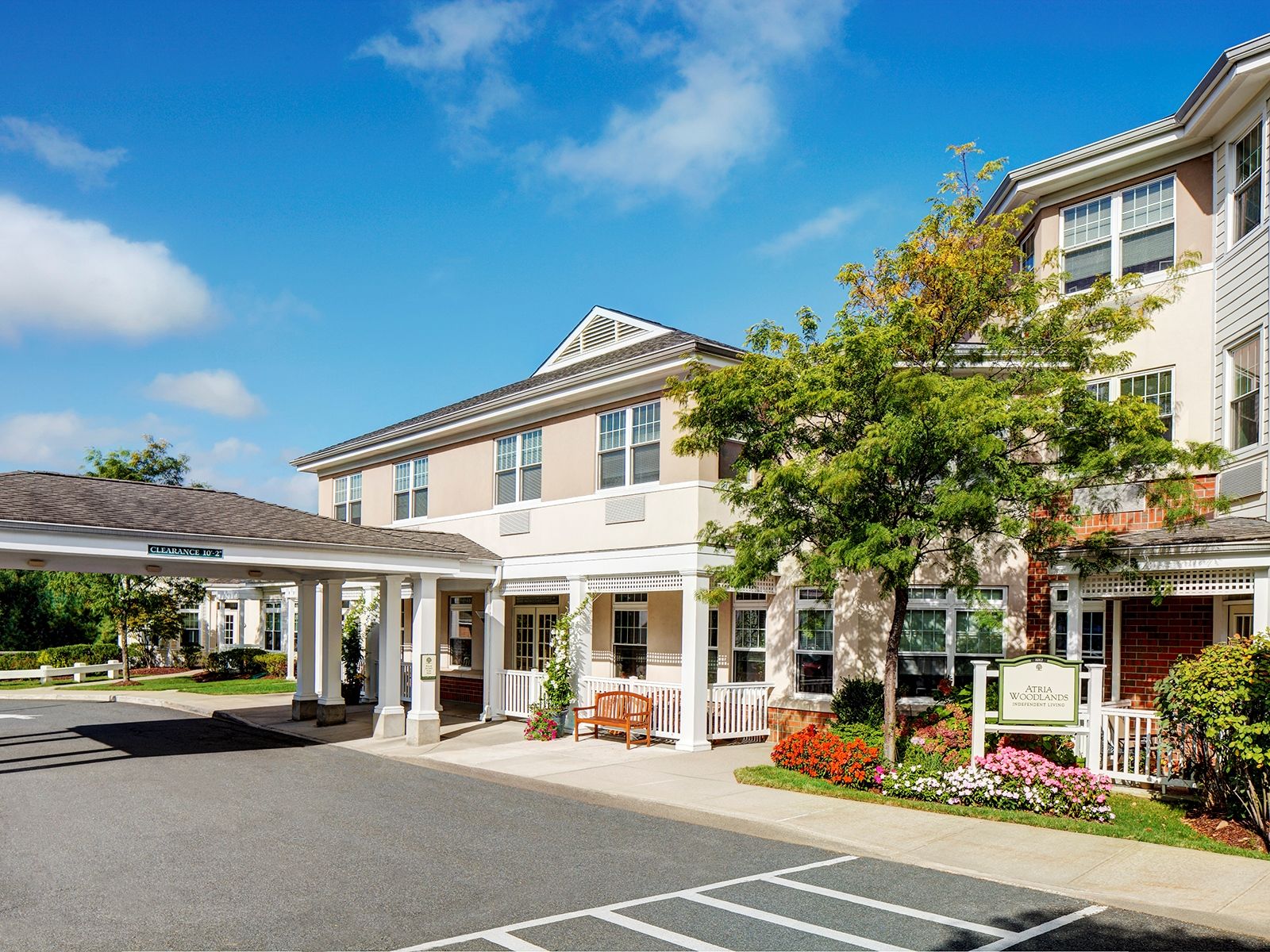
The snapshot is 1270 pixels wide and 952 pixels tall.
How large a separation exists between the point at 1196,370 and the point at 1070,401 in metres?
4.72

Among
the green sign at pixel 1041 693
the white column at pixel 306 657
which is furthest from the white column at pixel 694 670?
the white column at pixel 306 657

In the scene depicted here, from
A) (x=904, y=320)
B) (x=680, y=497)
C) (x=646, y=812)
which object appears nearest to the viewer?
(x=646, y=812)

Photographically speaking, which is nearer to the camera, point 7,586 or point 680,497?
point 680,497

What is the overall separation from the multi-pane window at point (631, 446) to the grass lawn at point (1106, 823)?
6573 mm

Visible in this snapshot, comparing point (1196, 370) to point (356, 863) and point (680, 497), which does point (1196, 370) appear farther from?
point (356, 863)

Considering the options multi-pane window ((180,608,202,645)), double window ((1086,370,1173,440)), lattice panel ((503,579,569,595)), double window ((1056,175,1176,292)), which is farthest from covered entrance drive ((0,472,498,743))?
multi-pane window ((180,608,202,645))

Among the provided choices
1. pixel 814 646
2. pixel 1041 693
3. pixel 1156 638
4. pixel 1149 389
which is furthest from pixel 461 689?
pixel 1149 389

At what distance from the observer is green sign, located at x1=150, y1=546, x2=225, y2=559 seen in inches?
619

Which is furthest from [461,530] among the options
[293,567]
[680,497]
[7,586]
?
[7,586]

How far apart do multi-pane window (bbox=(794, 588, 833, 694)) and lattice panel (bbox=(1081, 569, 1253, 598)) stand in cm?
463

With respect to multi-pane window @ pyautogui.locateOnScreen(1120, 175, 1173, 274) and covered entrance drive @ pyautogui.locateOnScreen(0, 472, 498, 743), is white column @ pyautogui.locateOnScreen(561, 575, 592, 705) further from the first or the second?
multi-pane window @ pyautogui.locateOnScreen(1120, 175, 1173, 274)

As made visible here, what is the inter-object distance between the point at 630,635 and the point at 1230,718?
40.0 feet

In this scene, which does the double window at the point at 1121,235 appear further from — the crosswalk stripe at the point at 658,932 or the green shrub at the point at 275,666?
the green shrub at the point at 275,666

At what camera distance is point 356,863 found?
9.51m
